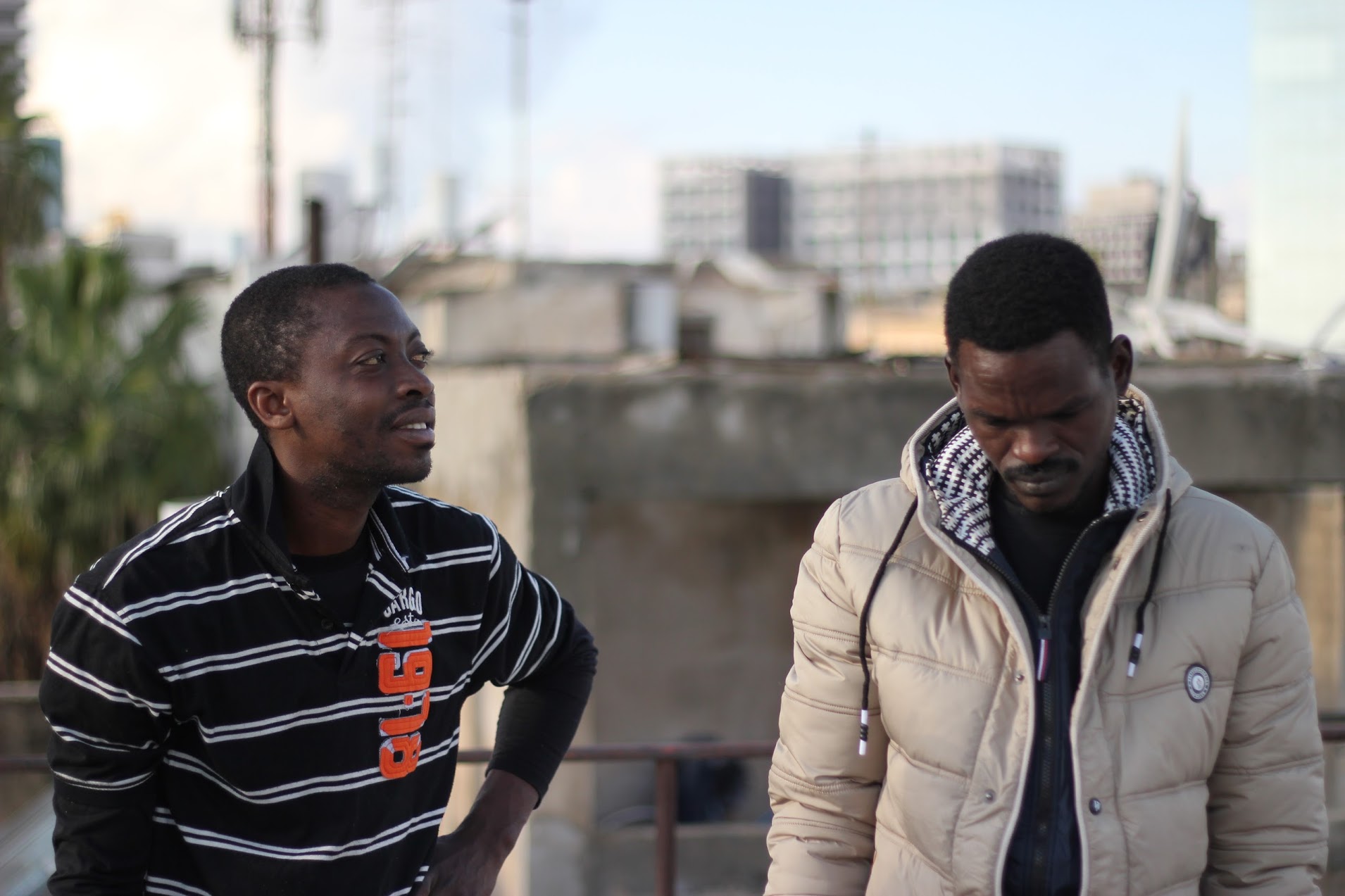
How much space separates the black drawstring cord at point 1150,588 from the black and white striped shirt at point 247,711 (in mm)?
1055

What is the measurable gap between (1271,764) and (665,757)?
2.00m

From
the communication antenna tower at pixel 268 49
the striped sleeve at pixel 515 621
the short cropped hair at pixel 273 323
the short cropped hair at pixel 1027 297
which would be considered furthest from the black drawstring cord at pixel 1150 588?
the communication antenna tower at pixel 268 49

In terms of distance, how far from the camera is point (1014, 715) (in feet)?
6.04

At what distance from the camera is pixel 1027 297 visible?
185 cm

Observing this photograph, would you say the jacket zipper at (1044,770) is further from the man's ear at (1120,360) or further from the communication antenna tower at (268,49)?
the communication antenna tower at (268,49)

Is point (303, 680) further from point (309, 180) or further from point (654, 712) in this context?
point (309, 180)

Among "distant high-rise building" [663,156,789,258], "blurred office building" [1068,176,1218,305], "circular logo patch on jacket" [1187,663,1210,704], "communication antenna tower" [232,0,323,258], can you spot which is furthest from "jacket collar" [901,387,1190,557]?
"distant high-rise building" [663,156,789,258]

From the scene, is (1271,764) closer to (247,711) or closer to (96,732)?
(247,711)

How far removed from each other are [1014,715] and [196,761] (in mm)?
1173

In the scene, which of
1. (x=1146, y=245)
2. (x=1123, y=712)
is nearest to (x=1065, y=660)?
(x=1123, y=712)

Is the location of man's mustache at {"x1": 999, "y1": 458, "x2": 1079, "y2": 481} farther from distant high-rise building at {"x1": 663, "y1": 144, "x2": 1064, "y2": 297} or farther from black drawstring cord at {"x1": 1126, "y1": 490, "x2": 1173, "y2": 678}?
distant high-rise building at {"x1": 663, "y1": 144, "x2": 1064, "y2": 297}

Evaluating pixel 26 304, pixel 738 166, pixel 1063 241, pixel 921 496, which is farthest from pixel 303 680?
pixel 738 166

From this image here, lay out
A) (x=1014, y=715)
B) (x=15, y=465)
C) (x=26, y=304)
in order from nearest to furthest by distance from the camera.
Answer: (x=1014, y=715) < (x=15, y=465) < (x=26, y=304)

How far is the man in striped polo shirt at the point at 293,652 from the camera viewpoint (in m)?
1.86
